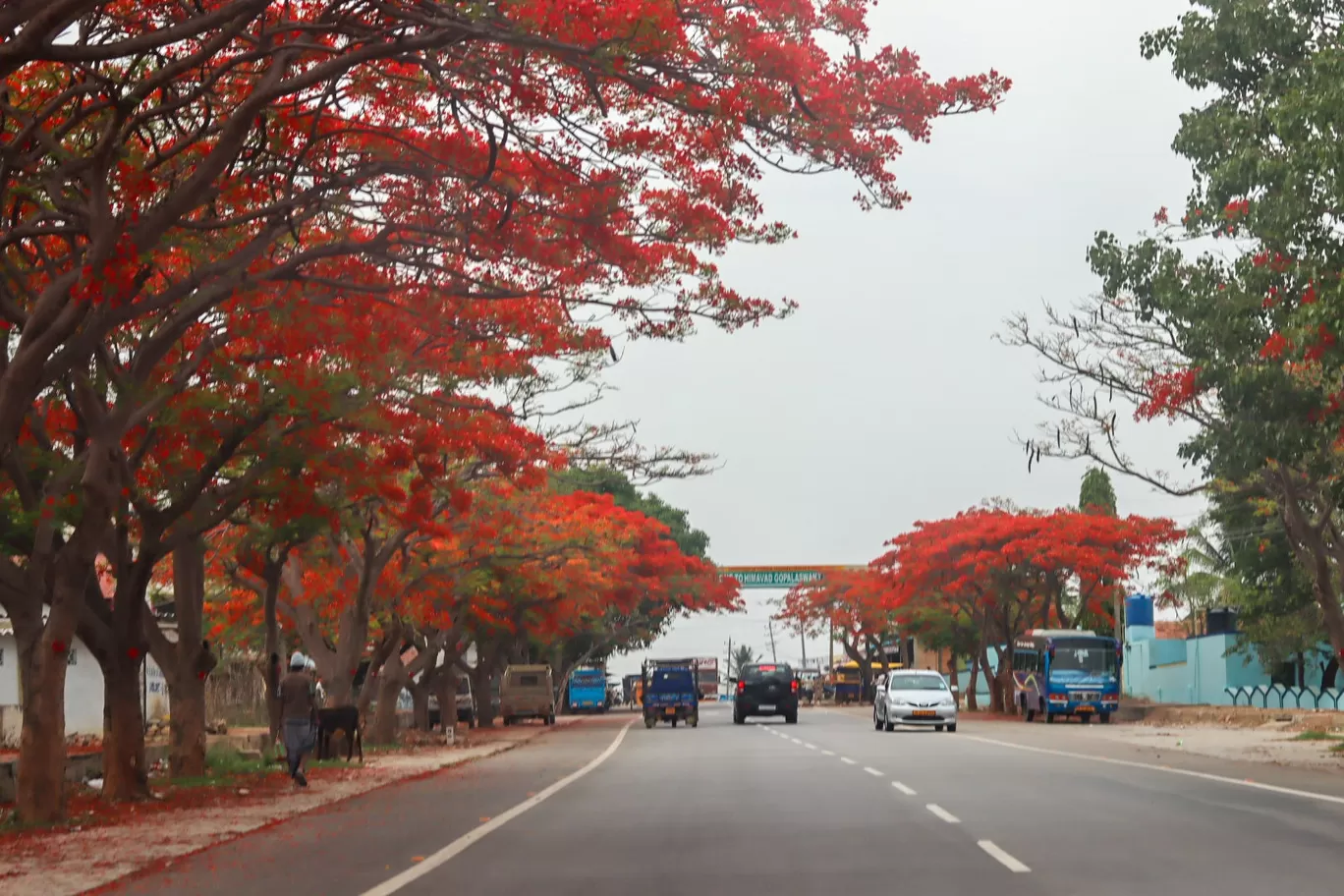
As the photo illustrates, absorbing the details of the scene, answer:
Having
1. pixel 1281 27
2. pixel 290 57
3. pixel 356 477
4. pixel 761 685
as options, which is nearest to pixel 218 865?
pixel 290 57

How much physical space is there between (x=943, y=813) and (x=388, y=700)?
24.4 meters

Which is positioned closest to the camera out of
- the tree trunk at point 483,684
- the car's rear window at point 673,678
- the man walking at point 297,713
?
the man walking at point 297,713

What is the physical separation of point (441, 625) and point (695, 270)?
2492 centimetres

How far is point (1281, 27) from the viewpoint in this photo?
23.1 meters

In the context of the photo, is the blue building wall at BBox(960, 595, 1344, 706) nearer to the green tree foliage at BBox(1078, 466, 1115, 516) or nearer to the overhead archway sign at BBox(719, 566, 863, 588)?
the green tree foliage at BBox(1078, 466, 1115, 516)

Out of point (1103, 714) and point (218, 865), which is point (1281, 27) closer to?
point (218, 865)

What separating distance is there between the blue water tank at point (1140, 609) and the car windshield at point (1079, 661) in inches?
763

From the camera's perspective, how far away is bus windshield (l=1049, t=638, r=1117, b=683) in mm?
53250

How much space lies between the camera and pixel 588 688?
90562mm

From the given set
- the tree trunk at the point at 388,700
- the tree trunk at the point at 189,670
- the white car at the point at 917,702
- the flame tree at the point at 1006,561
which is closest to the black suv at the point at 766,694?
the flame tree at the point at 1006,561

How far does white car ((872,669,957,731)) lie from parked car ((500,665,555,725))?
74.1ft

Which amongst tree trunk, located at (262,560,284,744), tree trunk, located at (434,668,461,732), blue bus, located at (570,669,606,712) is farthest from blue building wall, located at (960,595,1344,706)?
tree trunk, located at (262,560,284,744)

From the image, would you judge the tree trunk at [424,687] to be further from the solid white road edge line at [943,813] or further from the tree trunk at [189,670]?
the solid white road edge line at [943,813]

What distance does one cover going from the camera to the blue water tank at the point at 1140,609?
72188mm
